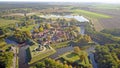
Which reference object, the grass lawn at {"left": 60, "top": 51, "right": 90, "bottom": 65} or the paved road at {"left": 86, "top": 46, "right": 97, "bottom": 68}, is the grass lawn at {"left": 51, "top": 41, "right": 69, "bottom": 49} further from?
the grass lawn at {"left": 60, "top": 51, "right": 90, "bottom": 65}

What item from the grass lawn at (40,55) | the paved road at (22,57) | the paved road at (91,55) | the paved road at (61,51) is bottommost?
the paved road at (91,55)

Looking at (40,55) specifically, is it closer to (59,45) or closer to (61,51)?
(61,51)

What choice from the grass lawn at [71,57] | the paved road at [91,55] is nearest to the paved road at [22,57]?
the grass lawn at [71,57]

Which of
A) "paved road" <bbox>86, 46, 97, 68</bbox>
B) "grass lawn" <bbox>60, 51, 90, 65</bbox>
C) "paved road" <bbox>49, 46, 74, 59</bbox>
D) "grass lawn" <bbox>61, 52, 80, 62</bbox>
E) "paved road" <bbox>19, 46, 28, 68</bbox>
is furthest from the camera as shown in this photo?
"paved road" <bbox>49, 46, 74, 59</bbox>

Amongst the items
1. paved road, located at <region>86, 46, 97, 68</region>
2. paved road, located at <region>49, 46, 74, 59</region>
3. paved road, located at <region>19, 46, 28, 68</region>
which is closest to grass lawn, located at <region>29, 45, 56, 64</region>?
paved road, located at <region>49, 46, 74, 59</region>

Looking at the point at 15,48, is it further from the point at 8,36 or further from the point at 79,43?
the point at 79,43

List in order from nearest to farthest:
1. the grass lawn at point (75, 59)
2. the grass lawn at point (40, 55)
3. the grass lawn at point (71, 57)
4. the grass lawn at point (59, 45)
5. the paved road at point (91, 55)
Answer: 1. the grass lawn at point (75, 59)
2. the paved road at point (91, 55)
3. the grass lawn at point (71, 57)
4. the grass lawn at point (40, 55)
5. the grass lawn at point (59, 45)

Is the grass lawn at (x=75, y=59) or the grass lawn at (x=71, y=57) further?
the grass lawn at (x=71, y=57)

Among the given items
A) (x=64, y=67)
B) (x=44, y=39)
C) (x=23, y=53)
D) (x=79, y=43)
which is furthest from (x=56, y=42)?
(x=64, y=67)

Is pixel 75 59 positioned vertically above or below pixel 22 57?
above

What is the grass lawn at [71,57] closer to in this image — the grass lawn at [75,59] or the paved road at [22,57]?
the grass lawn at [75,59]

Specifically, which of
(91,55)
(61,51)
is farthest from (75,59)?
(61,51)

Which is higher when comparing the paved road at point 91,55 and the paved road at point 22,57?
the paved road at point 22,57
